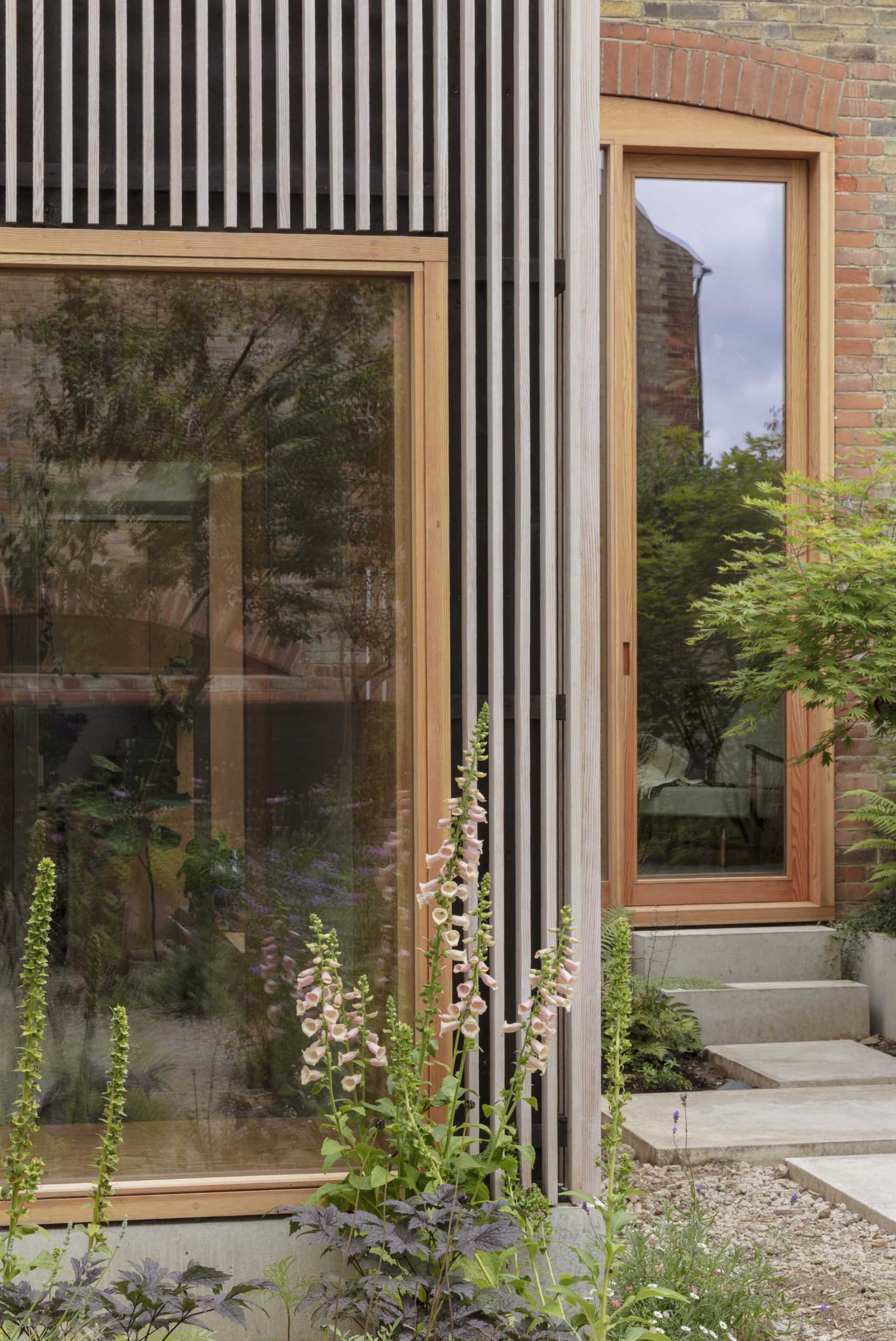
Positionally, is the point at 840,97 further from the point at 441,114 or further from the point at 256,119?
the point at 256,119

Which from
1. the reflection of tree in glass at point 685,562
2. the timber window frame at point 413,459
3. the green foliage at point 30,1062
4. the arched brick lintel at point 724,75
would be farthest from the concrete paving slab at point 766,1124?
the arched brick lintel at point 724,75

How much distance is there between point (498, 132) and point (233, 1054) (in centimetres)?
250

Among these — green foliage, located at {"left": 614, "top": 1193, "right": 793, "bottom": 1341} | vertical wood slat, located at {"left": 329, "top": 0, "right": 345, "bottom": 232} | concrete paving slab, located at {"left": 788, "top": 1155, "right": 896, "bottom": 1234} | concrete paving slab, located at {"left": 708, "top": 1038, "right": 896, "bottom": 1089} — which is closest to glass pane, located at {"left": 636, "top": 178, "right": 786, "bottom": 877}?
concrete paving slab, located at {"left": 708, "top": 1038, "right": 896, "bottom": 1089}

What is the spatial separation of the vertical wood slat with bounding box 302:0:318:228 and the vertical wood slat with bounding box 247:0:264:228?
0.11 meters

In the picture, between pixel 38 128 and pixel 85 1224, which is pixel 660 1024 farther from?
pixel 38 128

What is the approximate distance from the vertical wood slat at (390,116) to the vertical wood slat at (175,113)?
517 millimetres

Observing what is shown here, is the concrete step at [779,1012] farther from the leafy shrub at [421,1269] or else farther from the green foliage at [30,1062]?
the green foliage at [30,1062]

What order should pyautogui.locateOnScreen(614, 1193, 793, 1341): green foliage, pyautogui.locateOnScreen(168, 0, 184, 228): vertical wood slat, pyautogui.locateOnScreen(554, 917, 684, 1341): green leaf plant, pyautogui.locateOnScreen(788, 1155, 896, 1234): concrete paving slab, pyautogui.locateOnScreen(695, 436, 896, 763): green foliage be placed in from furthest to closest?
pyautogui.locateOnScreen(695, 436, 896, 763): green foliage, pyautogui.locateOnScreen(788, 1155, 896, 1234): concrete paving slab, pyautogui.locateOnScreen(168, 0, 184, 228): vertical wood slat, pyautogui.locateOnScreen(614, 1193, 793, 1341): green foliage, pyautogui.locateOnScreen(554, 917, 684, 1341): green leaf plant

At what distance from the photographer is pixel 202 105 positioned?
11.1 ft

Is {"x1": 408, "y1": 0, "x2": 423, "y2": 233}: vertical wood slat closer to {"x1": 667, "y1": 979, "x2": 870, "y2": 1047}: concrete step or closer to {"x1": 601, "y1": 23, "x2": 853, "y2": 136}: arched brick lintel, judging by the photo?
{"x1": 601, "y1": 23, "x2": 853, "y2": 136}: arched brick lintel

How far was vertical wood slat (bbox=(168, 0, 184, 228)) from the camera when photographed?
336 cm

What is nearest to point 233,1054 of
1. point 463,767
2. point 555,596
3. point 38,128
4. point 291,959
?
point 291,959

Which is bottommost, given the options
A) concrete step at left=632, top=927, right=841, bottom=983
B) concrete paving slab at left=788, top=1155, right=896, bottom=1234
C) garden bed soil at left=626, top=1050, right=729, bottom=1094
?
garden bed soil at left=626, top=1050, right=729, bottom=1094

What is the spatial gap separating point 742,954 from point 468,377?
3849 millimetres
